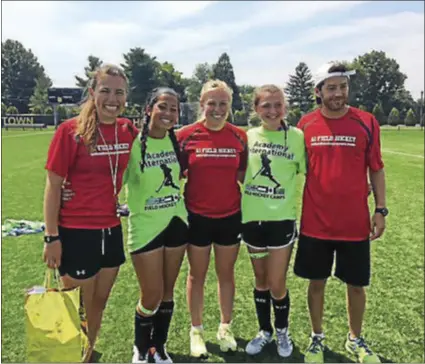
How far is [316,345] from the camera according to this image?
141 inches

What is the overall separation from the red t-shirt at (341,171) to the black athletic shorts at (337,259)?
62mm

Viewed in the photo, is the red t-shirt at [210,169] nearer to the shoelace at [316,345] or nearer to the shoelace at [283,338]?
the shoelace at [283,338]

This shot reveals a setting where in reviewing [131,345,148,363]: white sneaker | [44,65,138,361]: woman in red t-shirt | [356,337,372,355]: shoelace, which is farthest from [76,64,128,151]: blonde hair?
[356,337,372,355]: shoelace

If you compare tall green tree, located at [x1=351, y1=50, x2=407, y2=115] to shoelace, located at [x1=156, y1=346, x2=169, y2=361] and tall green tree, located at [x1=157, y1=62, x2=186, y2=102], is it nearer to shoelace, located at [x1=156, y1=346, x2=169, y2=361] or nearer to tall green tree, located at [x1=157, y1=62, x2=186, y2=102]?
tall green tree, located at [x1=157, y1=62, x2=186, y2=102]

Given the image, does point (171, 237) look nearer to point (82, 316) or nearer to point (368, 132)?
point (82, 316)

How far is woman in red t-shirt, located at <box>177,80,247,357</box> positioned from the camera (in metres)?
3.48

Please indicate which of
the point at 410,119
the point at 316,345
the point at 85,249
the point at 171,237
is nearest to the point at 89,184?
the point at 85,249

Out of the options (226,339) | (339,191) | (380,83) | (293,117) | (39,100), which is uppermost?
(380,83)

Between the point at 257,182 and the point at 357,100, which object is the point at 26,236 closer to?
the point at 257,182

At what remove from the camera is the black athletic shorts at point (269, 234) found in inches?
136

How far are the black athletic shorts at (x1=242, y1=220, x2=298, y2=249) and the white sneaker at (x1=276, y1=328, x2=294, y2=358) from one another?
0.72 metres

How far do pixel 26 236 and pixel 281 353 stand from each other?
495 centimetres

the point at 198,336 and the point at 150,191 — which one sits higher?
the point at 150,191

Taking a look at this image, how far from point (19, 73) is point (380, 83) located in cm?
5327
